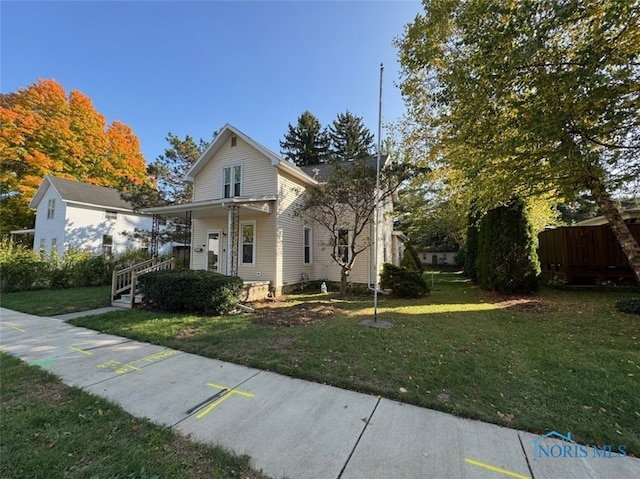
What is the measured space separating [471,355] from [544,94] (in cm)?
547

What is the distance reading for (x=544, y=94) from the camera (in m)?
5.69

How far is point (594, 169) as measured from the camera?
6.59 metres

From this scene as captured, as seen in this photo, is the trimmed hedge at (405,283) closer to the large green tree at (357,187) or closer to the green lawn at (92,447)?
the large green tree at (357,187)

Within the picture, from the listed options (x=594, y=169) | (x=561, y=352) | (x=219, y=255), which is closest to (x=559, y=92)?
(x=594, y=169)

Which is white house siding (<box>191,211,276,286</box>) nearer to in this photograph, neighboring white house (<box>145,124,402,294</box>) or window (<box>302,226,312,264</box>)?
neighboring white house (<box>145,124,402,294</box>)

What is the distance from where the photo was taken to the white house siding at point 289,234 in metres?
11.2

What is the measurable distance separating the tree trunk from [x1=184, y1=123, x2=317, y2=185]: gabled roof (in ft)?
30.2

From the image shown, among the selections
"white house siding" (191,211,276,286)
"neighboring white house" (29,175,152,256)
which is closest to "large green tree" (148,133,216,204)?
"neighboring white house" (29,175,152,256)

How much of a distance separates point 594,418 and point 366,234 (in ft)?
33.2

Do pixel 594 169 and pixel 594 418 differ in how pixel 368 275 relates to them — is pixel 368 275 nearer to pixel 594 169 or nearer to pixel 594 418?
pixel 594 169

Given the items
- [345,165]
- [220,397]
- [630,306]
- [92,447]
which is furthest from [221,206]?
[630,306]
